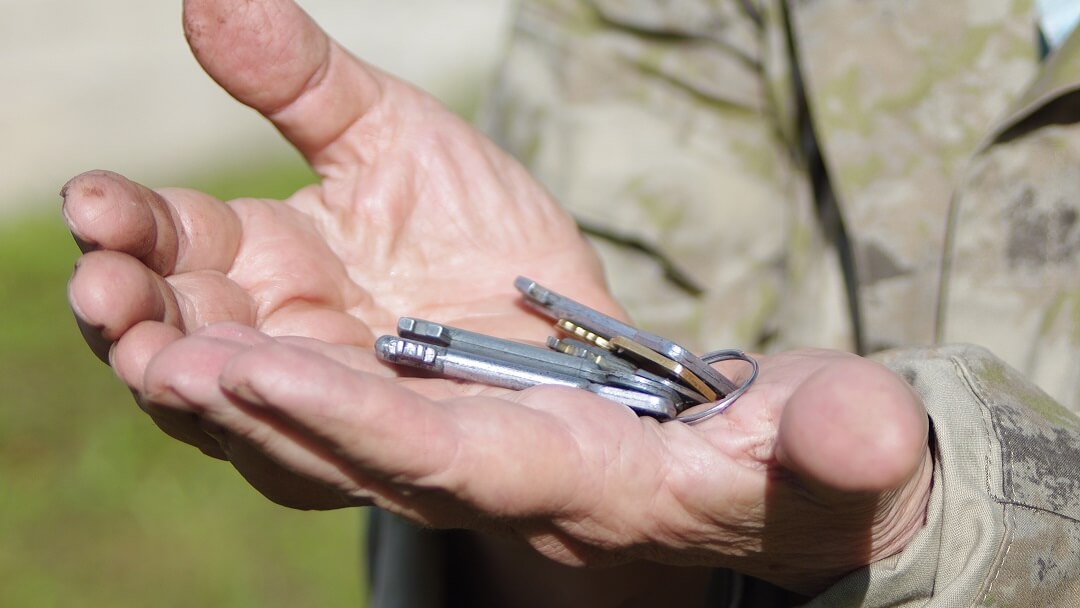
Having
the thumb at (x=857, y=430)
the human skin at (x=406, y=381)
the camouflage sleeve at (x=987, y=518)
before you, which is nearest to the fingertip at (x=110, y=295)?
the human skin at (x=406, y=381)

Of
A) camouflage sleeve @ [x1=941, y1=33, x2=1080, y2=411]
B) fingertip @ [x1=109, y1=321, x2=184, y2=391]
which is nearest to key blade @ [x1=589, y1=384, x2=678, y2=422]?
fingertip @ [x1=109, y1=321, x2=184, y2=391]

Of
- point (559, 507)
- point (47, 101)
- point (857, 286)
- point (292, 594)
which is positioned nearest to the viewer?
point (559, 507)

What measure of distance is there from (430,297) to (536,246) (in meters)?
0.30

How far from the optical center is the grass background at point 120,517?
3580mm

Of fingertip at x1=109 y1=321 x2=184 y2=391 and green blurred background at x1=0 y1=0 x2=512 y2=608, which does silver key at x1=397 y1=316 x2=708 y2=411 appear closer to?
fingertip at x1=109 y1=321 x2=184 y2=391

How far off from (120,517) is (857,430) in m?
3.36

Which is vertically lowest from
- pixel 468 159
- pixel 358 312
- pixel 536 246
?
→ pixel 358 312

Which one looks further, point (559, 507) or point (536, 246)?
point (536, 246)

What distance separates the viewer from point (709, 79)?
110 inches

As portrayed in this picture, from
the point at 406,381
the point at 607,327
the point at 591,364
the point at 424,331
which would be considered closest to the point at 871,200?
the point at 607,327

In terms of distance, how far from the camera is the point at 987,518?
5.01 feet

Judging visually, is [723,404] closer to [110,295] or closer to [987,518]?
[987,518]

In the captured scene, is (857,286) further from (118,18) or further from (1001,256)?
(118,18)

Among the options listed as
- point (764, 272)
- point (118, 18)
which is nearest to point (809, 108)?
point (764, 272)
